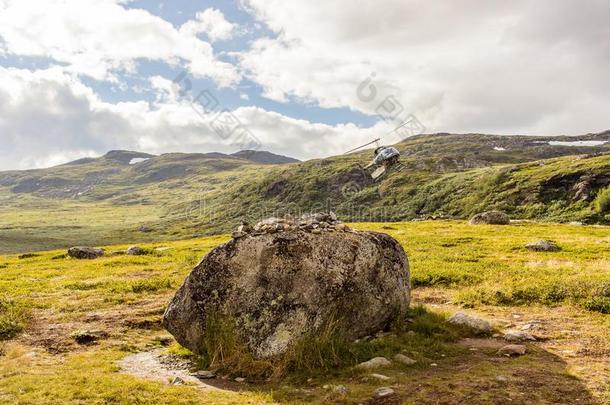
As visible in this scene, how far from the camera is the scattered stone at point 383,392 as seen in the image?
972cm

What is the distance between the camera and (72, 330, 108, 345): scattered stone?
51.7 feet

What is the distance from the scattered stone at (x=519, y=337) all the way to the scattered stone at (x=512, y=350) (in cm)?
133

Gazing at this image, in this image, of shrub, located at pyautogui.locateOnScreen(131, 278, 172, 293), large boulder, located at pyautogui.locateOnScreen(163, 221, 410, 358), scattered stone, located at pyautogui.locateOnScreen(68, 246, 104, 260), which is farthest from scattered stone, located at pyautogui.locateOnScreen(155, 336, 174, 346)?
scattered stone, located at pyautogui.locateOnScreen(68, 246, 104, 260)

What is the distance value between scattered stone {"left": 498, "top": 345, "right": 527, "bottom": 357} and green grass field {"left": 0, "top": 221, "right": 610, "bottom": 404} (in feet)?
0.84

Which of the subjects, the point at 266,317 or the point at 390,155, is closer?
the point at 266,317

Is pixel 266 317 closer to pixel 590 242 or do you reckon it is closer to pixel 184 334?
pixel 184 334

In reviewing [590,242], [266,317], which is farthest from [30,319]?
[590,242]

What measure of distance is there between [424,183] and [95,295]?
503 ft

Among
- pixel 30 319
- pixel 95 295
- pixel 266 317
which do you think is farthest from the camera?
pixel 95 295

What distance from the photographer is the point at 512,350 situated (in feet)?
41.5

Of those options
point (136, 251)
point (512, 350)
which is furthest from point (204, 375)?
point (136, 251)

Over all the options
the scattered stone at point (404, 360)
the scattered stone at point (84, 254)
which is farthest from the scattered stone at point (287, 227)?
the scattered stone at point (84, 254)

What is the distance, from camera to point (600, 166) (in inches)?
4363

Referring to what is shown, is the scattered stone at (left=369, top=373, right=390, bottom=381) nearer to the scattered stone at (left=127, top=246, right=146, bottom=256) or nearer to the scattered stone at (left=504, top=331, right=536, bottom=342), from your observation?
the scattered stone at (left=504, top=331, right=536, bottom=342)
